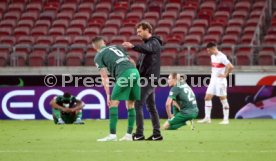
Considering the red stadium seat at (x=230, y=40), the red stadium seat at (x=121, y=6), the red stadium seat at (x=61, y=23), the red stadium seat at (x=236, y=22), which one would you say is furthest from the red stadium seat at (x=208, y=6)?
the red stadium seat at (x=61, y=23)

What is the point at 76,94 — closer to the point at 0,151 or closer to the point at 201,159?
the point at 0,151

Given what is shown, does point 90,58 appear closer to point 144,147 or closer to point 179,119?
point 179,119

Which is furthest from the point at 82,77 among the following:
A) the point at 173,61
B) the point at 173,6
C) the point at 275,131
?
the point at 275,131

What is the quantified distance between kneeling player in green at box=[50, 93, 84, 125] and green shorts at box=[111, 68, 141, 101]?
7.98m

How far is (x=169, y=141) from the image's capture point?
1415 cm

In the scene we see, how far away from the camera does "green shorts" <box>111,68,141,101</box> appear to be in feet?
46.3

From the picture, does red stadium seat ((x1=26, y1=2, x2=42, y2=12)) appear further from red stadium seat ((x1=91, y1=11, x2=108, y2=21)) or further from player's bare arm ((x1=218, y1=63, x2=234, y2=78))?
player's bare arm ((x1=218, y1=63, x2=234, y2=78))

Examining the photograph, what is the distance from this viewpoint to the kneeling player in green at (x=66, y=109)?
22.0m

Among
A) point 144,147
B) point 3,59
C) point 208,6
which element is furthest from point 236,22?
point 144,147

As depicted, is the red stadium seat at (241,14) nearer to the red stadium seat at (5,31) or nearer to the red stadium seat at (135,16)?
the red stadium seat at (135,16)

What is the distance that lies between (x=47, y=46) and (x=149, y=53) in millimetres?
13430

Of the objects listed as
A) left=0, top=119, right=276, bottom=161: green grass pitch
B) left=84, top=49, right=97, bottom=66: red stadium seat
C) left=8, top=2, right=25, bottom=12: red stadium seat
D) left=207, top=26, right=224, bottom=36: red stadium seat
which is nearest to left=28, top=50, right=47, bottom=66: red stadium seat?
left=84, top=49, right=97, bottom=66: red stadium seat

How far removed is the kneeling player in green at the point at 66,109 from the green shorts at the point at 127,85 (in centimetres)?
798

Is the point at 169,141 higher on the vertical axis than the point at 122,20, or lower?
lower
